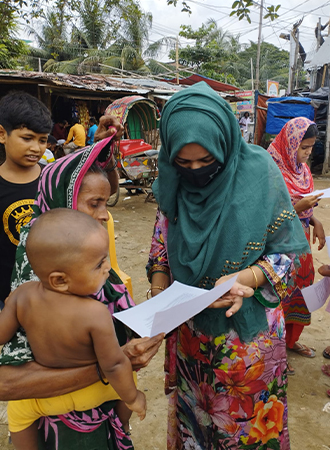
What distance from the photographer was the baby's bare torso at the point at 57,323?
40.5 inches

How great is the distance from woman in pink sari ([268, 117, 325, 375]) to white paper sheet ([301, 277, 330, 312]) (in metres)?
0.50

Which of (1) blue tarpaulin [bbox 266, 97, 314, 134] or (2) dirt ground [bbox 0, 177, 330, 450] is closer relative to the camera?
(2) dirt ground [bbox 0, 177, 330, 450]

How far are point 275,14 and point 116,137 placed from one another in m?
2.01

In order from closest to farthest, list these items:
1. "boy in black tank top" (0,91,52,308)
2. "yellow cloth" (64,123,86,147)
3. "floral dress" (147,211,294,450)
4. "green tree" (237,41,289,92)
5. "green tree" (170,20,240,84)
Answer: "floral dress" (147,211,294,450), "boy in black tank top" (0,91,52,308), "yellow cloth" (64,123,86,147), "green tree" (170,20,240,84), "green tree" (237,41,289,92)

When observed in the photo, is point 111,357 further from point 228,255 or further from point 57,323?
point 228,255

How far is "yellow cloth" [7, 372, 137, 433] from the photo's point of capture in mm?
1152

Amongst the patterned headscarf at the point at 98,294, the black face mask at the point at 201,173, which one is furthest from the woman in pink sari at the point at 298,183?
the patterned headscarf at the point at 98,294

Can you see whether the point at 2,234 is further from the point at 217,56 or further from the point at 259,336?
the point at 217,56

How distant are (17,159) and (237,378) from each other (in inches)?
61.1

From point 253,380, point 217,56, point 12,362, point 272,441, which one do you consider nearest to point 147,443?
point 272,441

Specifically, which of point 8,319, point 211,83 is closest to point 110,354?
point 8,319

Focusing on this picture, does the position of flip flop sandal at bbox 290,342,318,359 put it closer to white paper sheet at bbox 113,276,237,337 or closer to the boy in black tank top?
white paper sheet at bbox 113,276,237,337

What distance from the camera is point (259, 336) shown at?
1.39 meters

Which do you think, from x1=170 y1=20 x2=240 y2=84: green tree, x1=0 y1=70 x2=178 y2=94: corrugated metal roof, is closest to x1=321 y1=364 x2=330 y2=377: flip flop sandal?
x1=0 y1=70 x2=178 y2=94: corrugated metal roof
